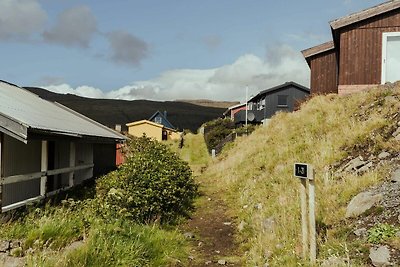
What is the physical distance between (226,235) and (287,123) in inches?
400

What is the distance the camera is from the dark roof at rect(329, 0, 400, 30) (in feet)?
57.4

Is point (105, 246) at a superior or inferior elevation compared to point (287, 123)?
inferior

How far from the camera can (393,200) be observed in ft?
22.6

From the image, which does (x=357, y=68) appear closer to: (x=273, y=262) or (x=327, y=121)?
(x=327, y=121)

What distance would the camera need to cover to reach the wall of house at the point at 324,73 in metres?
23.0

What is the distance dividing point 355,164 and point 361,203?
252cm

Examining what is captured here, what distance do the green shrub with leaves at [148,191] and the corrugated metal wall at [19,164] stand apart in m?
2.24

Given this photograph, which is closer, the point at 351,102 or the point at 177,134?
the point at 351,102

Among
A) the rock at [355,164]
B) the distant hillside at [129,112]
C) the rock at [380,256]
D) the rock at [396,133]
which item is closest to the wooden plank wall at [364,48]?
the rock at [396,133]

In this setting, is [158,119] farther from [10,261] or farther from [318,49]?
[10,261]

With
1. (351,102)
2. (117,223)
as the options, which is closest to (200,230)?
(117,223)

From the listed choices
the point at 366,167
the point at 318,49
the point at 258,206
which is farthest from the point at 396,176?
the point at 318,49

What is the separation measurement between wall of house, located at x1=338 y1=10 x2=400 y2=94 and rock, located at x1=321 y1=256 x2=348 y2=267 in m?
13.7

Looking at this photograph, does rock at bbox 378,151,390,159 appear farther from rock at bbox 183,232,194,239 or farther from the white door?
the white door
